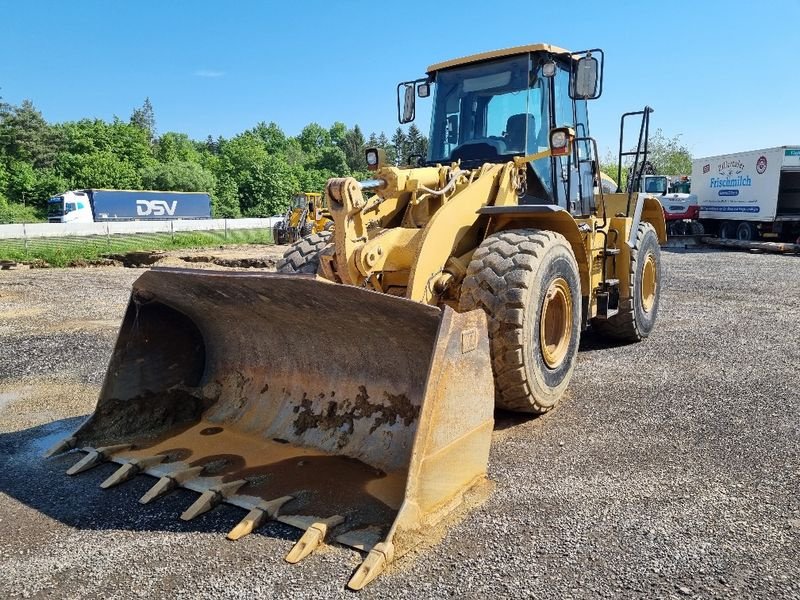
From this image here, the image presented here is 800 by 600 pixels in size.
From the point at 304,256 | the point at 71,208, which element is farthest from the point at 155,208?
the point at 304,256

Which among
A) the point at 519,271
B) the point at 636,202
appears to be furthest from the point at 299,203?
the point at 519,271

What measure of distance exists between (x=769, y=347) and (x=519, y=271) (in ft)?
13.2

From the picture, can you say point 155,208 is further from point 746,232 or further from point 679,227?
point 746,232

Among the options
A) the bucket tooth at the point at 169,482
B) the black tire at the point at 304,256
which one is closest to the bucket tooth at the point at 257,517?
the bucket tooth at the point at 169,482

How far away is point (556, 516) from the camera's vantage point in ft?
10.3

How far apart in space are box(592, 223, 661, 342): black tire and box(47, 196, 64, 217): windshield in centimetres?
3993

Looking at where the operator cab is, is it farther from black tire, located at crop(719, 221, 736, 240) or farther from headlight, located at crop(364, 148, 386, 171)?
black tire, located at crop(719, 221, 736, 240)

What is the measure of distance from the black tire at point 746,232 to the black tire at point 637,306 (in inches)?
645

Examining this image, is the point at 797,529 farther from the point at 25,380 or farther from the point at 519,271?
the point at 25,380

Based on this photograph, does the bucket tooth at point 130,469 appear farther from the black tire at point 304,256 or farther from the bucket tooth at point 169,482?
the black tire at point 304,256

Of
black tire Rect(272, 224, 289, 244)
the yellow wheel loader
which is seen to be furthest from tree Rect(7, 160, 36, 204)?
the yellow wheel loader

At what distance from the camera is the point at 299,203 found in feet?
84.9

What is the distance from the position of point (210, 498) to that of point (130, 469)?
0.71m

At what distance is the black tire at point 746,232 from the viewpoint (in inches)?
842
